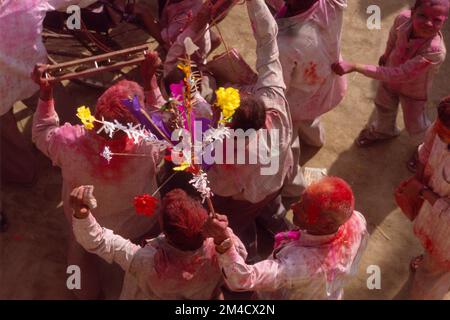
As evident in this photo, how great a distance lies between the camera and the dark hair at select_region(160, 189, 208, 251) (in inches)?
114

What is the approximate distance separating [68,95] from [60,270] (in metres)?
1.41

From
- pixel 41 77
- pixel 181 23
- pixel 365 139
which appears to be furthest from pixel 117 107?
pixel 365 139

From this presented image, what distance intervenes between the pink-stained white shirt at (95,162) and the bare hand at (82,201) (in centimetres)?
35

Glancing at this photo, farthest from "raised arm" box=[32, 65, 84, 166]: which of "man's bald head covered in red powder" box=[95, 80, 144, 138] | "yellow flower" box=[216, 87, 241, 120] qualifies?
"yellow flower" box=[216, 87, 241, 120]

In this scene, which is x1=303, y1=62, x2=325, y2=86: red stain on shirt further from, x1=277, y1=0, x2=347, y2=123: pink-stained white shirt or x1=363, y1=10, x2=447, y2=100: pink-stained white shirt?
x1=363, y1=10, x2=447, y2=100: pink-stained white shirt

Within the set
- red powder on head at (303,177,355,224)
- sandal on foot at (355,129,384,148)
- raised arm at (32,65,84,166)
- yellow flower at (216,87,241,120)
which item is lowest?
sandal on foot at (355,129,384,148)

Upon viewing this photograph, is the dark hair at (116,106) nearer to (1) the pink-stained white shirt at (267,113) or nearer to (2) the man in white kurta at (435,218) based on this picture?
(1) the pink-stained white shirt at (267,113)

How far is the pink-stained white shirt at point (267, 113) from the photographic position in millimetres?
3529

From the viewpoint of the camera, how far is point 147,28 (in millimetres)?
4762

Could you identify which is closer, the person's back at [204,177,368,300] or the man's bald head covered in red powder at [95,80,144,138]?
the person's back at [204,177,368,300]

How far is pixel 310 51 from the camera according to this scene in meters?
3.76

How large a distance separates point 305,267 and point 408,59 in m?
1.79

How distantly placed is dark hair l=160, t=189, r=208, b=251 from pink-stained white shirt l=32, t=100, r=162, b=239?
0.52 metres

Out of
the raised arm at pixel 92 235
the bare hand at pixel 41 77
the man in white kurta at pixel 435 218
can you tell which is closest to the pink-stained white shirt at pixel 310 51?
the man in white kurta at pixel 435 218
